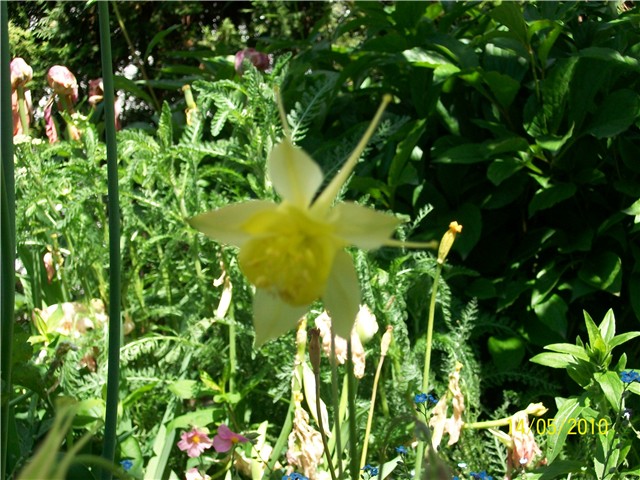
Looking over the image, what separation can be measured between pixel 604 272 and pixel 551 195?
0.74ft

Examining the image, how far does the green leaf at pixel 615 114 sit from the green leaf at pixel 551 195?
0.14 m

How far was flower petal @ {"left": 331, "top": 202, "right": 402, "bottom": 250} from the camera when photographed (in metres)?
0.54

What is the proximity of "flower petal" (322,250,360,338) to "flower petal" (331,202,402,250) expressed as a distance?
4cm

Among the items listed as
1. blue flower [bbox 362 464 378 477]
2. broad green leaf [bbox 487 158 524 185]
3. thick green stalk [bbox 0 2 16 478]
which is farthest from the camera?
broad green leaf [bbox 487 158 524 185]

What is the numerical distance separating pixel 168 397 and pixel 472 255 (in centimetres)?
90

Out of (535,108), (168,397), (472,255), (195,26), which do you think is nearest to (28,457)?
(168,397)

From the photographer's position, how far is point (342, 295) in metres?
0.61

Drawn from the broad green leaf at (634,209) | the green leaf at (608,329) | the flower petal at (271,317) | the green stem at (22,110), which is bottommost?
the green leaf at (608,329)

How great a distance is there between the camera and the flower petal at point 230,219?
1.93 ft

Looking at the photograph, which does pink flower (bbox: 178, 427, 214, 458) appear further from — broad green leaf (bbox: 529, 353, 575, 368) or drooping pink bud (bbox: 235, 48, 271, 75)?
drooping pink bud (bbox: 235, 48, 271, 75)

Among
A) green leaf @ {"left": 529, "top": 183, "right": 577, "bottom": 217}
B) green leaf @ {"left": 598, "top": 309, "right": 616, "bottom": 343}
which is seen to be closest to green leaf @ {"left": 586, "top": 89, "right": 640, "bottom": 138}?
green leaf @ {"left": 529, "top": 183, "right": 577, "bottom": 217}

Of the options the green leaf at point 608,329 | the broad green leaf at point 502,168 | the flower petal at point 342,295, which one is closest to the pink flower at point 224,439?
the green leaf at point 608,329
